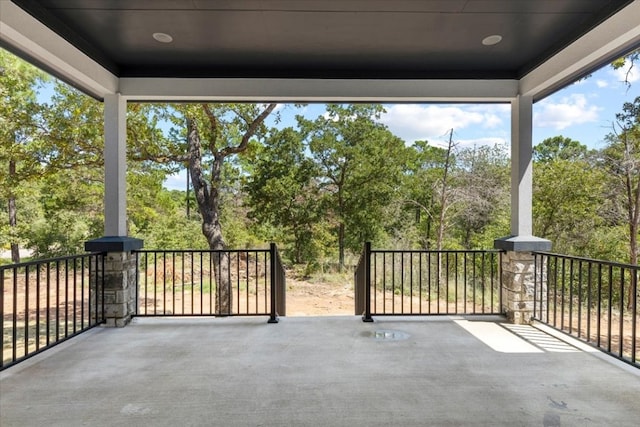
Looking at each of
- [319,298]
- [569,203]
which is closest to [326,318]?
[319,298]

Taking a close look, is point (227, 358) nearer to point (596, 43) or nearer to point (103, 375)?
point (103, 375)

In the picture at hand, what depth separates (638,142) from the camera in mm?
7695

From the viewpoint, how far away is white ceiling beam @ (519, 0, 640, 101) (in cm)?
272

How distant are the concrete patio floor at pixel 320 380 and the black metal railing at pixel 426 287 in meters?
0.73

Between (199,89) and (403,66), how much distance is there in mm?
2287

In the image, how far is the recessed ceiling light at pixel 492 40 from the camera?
10.6 ft

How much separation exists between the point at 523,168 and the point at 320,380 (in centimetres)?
325

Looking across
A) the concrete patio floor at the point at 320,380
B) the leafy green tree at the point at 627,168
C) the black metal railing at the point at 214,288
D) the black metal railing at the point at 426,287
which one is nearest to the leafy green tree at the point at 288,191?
the black metal railing at the point at 214,288

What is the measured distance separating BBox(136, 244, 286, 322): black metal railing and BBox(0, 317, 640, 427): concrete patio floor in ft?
2.80

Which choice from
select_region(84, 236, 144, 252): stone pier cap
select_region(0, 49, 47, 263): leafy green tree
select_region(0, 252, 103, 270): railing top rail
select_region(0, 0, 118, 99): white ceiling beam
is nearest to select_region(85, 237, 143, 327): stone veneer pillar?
select_region(84, 236, 144, 252): stone pier cap

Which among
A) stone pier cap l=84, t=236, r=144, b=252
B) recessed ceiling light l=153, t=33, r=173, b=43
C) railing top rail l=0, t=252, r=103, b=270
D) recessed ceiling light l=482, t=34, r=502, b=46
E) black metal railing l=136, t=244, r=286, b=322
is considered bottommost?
black metal railing l=136, t=244, r=286, b=322

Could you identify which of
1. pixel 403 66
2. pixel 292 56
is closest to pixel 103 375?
pixel 292 56

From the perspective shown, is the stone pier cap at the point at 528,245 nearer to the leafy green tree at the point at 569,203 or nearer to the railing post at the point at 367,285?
the railing post at the point at 367,285

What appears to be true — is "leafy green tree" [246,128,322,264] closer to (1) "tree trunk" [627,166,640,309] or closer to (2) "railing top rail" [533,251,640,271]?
(1) "tree trunk" [627,166,640,309]
